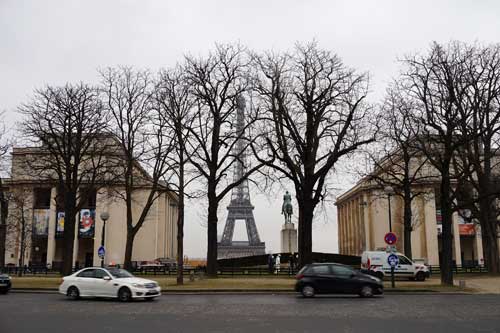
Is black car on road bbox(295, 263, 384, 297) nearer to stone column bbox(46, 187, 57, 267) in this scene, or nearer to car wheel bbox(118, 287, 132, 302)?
car wheel bbox(118, 287, 132, 302)

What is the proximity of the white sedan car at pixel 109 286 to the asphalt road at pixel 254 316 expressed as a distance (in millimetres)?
601

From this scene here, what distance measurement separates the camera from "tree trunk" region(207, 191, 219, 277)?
37000 millimetres

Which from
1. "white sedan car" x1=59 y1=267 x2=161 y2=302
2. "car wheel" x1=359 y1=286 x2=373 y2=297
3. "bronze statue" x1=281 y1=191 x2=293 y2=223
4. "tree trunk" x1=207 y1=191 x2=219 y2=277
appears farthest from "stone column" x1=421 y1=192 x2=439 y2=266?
"white sedan car" x1=59 y1=267 x2=161 y2=302

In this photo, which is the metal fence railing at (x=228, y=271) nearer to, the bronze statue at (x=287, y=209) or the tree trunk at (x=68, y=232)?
the tree trunk at (x=68, y=232)

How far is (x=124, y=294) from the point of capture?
862 inches

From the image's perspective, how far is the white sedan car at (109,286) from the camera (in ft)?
71.6

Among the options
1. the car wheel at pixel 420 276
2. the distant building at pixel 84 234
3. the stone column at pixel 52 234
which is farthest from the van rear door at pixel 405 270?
the stone column at pixel 52 234

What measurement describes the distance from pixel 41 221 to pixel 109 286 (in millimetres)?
60289

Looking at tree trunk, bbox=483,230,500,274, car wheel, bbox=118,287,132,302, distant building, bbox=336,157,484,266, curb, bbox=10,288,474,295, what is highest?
distant building, bbox=336,157,484,266

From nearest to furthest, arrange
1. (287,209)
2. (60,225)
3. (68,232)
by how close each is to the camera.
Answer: (68,232) → (287,209) → (60,225)

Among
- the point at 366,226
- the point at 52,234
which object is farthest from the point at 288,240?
the point at 52,234

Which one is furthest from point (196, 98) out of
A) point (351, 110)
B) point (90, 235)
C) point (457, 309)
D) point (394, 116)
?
point (90, 235)

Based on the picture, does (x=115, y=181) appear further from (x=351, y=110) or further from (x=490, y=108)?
(x=490, y=108)

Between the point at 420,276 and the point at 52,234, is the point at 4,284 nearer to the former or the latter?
the point at 420,276
